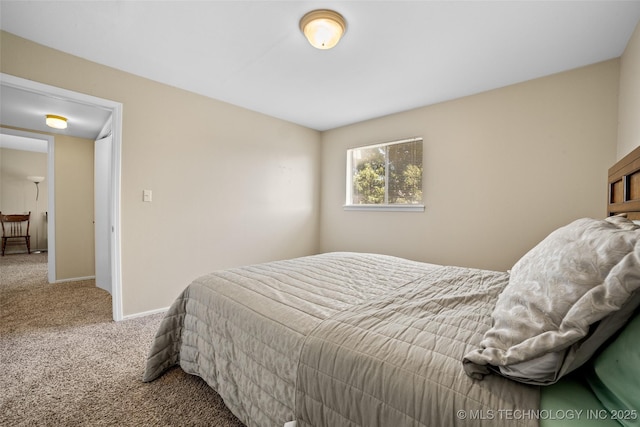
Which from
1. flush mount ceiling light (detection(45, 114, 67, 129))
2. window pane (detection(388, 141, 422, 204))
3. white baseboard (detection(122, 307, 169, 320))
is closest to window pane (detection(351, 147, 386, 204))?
window pane (detection(388, 141, 422, 204))

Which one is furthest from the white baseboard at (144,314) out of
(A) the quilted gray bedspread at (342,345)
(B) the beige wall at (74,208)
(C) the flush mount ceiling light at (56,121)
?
(C) the flush mount ceiling light at (56,121)

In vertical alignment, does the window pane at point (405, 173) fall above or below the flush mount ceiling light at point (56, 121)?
below

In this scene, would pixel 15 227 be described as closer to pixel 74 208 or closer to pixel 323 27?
pixel 74 208

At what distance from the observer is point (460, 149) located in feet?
9.78

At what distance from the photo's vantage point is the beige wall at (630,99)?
5.93 feet

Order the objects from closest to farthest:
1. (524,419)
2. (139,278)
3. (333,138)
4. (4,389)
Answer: (524,419), (4,389), (139,278), (333,138)

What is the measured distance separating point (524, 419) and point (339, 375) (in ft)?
1.57

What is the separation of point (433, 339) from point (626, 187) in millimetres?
1482

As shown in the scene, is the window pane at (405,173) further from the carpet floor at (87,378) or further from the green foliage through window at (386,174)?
the carpet floor at (87,378)

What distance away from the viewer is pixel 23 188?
20.4 feet

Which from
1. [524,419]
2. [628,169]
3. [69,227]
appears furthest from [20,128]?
[628,169]

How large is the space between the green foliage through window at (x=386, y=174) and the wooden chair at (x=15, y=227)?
726 cm

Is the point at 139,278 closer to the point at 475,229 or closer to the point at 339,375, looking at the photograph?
the point at 339,375

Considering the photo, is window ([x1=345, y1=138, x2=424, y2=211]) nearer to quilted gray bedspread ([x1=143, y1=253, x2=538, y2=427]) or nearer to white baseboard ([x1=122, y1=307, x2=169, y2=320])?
quilted gray bedspread ([x1=143, y1=253, x2=538, y2=427])
